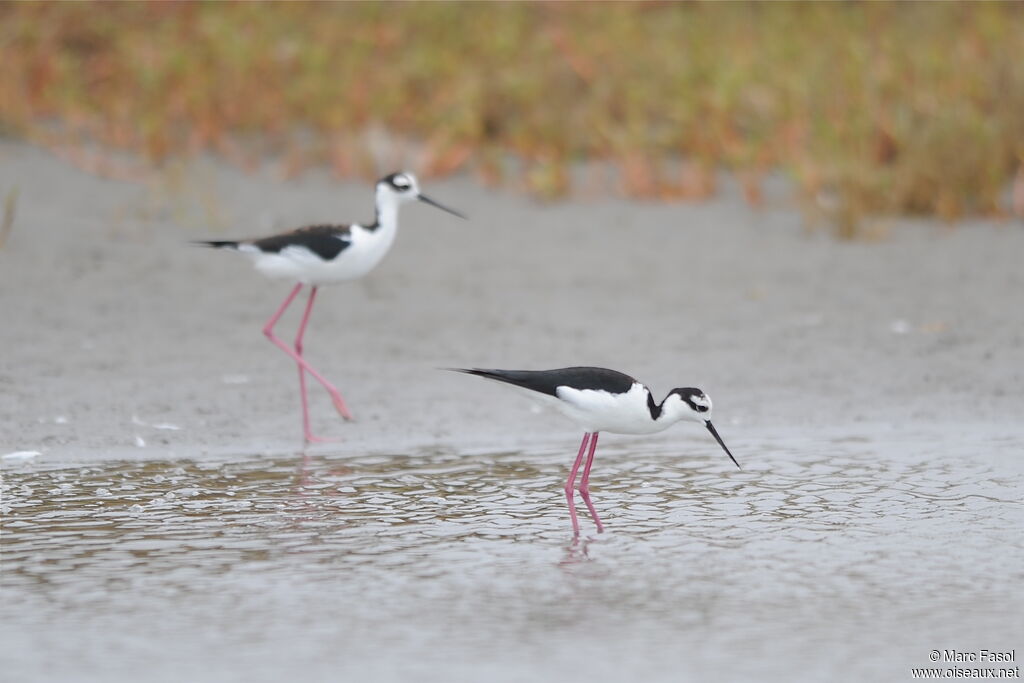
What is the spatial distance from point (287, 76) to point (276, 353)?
417 centimetres

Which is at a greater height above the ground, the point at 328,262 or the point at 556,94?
the point at 556,94

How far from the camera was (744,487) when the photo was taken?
5.13 m

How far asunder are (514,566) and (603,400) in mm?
697

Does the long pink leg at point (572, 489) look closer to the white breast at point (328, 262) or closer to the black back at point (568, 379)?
the black back at point (568, 379)

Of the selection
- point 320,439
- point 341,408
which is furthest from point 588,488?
point 341,408

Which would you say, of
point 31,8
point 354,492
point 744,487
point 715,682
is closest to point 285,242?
point 354,492

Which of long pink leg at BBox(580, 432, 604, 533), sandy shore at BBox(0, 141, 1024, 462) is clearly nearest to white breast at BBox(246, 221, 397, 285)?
sandy shore at BBox(0, 141, 1024, 462)

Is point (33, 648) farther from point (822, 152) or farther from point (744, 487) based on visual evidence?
point (822, 152)

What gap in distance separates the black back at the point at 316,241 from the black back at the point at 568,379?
6.10 feet

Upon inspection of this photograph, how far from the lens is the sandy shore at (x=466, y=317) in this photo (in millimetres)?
6172

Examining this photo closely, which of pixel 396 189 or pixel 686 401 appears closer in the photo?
pixel 686 401

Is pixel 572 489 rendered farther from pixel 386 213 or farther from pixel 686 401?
pixel 386 213

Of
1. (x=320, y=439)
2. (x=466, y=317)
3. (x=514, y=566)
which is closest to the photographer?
(x=514, y=566)

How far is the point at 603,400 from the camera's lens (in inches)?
185
